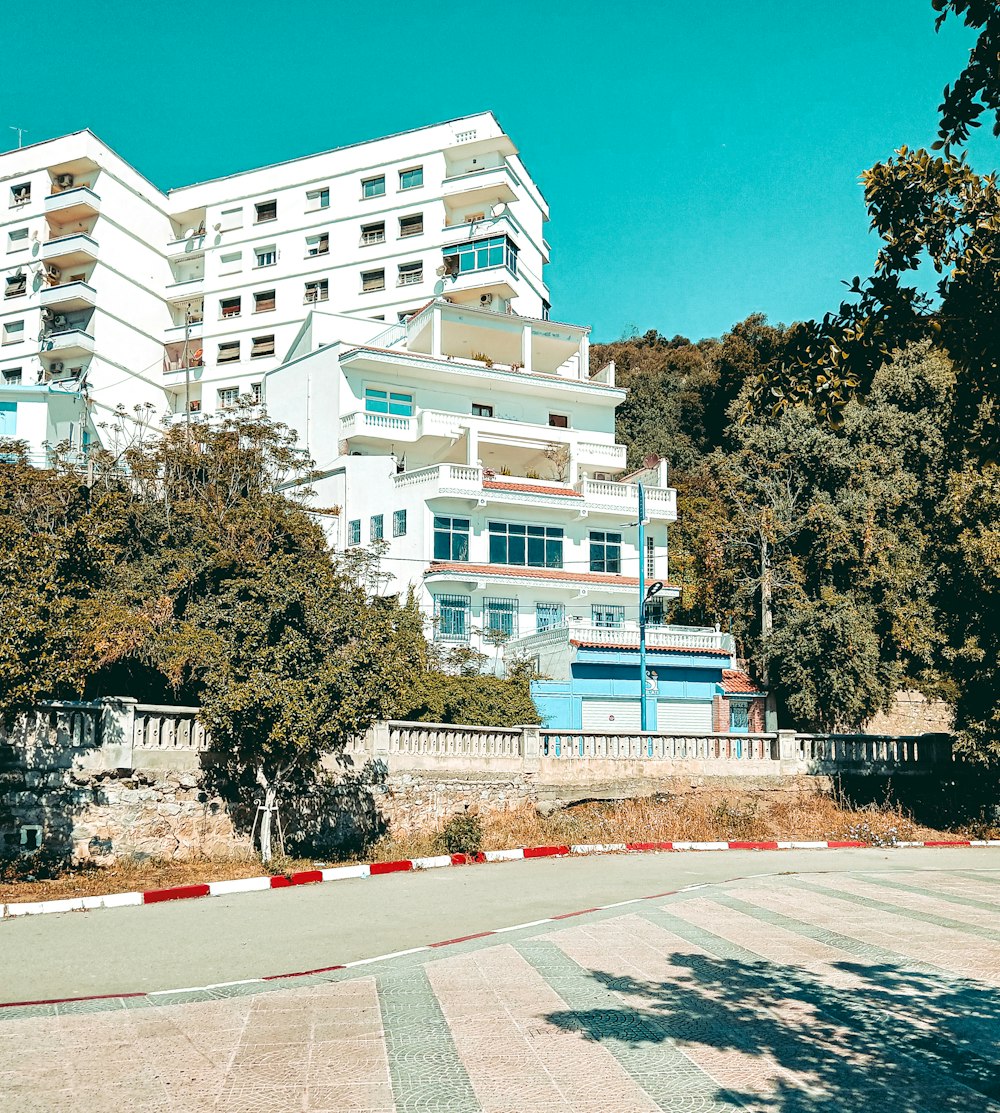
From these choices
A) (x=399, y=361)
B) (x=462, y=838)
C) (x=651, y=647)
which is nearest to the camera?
(x=462, y=838)

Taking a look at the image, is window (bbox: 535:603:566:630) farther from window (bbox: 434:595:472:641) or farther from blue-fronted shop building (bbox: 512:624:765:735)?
window (bbox: 434:595:472:641)

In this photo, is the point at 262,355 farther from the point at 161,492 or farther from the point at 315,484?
the point at 161,492

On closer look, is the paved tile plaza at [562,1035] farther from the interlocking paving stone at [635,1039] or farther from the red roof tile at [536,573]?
the red roof tile at [536,573]

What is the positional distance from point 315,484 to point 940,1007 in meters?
38.0

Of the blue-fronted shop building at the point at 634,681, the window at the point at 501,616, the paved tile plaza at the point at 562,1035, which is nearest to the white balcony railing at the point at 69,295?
the window at the point at 501,616

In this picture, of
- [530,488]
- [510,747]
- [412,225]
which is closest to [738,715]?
[530,488]

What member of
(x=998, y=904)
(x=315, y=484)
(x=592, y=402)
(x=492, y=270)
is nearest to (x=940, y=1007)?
(x=998, y=904)

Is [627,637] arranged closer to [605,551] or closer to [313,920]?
[605,551]

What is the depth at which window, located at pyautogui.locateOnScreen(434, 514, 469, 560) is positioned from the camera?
40750 mm

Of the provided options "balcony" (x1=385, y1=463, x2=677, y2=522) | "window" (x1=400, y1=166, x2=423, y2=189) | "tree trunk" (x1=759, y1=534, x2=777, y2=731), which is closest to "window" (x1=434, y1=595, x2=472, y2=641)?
"balcony" (x1=385, y1=463, x2=677, y2=522)

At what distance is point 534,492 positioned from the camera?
138 ft

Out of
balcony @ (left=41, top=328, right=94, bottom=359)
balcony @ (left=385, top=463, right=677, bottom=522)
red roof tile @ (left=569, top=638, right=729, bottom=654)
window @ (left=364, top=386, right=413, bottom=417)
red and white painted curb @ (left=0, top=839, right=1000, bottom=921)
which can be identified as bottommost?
red and white painted curb @ (left=0, top=839, right=1000, bottom=921)

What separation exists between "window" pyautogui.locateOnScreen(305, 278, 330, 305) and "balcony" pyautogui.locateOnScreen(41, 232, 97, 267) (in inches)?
425

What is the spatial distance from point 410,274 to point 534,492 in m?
20.2
